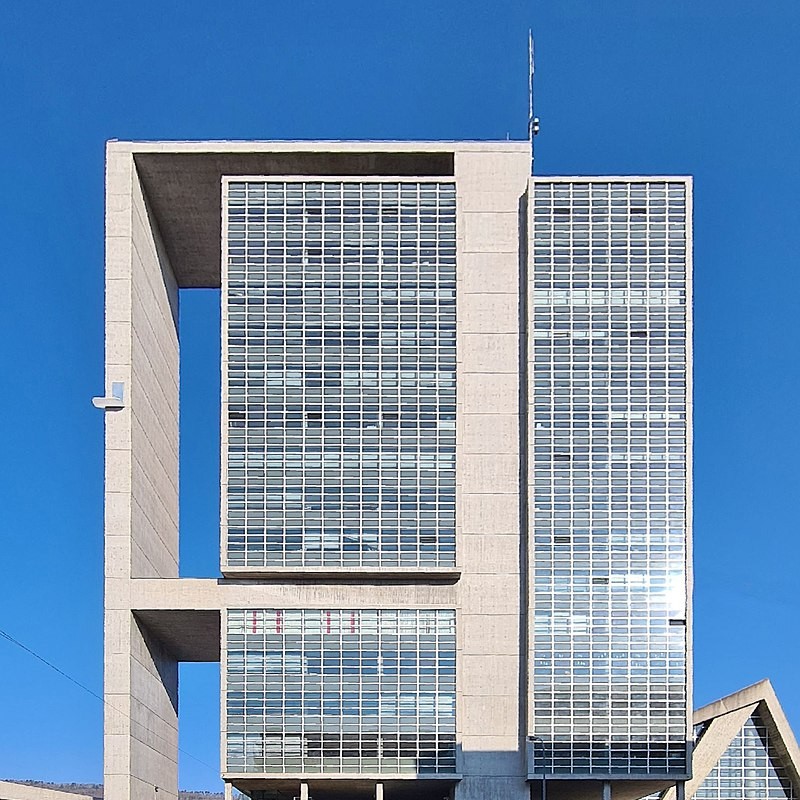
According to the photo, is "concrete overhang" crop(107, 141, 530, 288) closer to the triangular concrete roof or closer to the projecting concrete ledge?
the projecting concrete ledge

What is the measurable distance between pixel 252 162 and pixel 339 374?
15826mm

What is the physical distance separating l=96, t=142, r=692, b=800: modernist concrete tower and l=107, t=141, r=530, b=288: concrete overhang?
297 mm

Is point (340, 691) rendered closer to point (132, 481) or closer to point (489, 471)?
point (489, 471)

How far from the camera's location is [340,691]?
91.3 meters

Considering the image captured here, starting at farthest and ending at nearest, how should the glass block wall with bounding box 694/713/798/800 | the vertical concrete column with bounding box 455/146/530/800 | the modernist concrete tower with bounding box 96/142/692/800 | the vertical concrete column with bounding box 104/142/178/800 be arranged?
1. the glass block wall with bounding box 694/713/798/800
2. the vertical concrete column with bounding box 104/142/178/800
3. the vertical concrete column with bounding box 455/146/530/800
4. the modernist concrete tower with bounding box 96/142/692/800

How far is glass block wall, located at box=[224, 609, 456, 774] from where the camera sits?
90.4 m

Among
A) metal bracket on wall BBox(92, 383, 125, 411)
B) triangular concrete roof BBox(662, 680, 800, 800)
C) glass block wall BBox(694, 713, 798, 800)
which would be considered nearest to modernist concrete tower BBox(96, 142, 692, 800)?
metal bracket on wall BBox(92, 383, 125, 411)

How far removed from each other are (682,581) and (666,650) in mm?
4470

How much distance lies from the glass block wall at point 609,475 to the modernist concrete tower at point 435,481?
143 millimetres

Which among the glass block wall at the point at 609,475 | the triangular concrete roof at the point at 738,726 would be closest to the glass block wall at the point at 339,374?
the glass block wall at the point at 609,475

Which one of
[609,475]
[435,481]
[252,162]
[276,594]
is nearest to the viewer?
[609,475]

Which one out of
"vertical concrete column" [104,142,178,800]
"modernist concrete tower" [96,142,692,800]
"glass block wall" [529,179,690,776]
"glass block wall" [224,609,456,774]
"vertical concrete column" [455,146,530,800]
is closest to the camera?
"glass block wall" [529,179,690,776]

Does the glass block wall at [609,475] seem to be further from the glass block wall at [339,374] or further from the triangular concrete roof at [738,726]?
the triangular concrete roof at [738,726]

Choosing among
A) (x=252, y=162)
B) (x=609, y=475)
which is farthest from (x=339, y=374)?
(x=609, y=475)
